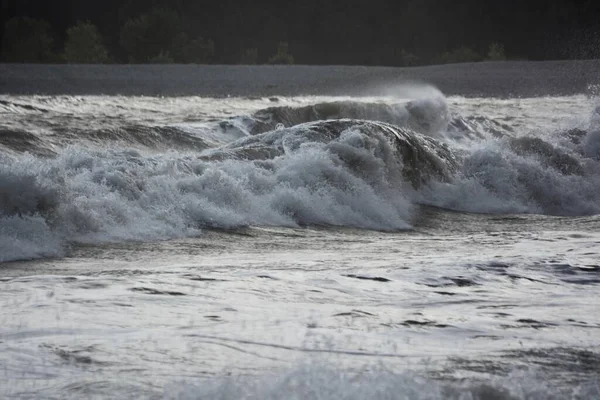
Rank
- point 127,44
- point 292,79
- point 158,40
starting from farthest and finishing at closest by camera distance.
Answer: point 158,40 < point 127,44 < point 292,79

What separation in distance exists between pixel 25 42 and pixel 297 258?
104 ft

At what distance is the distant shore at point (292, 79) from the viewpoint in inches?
744

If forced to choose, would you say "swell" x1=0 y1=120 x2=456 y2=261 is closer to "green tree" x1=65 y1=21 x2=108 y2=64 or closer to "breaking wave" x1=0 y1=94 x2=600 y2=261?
"breaking wave" x1=0 y1=94 x2=600 y2=261

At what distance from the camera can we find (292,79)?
23.9m

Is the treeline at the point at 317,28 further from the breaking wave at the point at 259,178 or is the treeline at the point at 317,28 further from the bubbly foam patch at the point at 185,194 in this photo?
the bubbly foam patch at the point at 185,194

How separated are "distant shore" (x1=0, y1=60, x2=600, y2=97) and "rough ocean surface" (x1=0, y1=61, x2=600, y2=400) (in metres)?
6.14

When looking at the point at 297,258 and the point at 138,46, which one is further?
the point at 138,46

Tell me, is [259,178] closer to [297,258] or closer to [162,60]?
[297,258]

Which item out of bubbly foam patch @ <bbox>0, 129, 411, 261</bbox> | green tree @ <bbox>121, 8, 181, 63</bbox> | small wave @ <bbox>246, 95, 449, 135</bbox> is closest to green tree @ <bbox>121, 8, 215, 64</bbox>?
green tree @ <bbox>121, 8, 181, 63</bbox>

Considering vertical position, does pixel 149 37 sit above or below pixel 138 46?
above

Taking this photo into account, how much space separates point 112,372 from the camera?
3002 millimetres

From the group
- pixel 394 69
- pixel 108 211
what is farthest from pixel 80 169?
pixel 394 69

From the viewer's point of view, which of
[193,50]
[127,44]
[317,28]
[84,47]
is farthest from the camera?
[317,28]

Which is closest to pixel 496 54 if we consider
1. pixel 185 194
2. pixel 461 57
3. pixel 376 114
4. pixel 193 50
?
pixel 461 57
